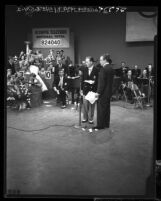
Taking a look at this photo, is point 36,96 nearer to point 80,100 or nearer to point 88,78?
point 80,100

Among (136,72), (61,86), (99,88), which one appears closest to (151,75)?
(136,72)

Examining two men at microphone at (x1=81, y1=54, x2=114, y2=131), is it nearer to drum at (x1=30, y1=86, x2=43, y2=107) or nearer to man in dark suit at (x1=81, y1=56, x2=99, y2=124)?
man in dark suit at (x1=81, y1=56, x2=99, y2=124)

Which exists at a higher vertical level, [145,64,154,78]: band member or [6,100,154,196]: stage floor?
[145,64,154,78]: band member

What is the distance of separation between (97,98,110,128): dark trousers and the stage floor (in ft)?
0.21

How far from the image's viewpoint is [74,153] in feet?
13.1

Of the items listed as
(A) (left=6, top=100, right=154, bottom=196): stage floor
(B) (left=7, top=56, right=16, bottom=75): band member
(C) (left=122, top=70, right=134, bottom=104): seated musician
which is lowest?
(A) (left=6, top=100, right=154, bottom=196): stage floor

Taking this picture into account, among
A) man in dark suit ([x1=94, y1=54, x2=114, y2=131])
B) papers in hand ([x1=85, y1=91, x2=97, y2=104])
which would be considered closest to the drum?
papers in hand ([x1=85, y1=91, x2=97, y2=104])

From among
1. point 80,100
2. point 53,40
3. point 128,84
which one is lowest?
point 80,100

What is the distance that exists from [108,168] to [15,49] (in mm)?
1867

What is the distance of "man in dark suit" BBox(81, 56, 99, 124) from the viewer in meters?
3.92

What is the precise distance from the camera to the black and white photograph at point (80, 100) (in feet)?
12.9

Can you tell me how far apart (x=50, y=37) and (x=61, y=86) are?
62cm

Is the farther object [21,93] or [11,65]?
[21,93]

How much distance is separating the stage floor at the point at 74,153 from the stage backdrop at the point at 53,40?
68cm
